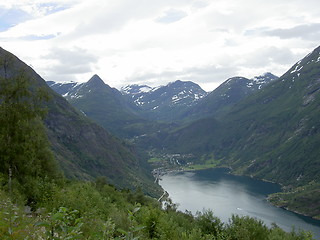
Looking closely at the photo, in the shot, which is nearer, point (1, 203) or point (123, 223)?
point (1, 203)

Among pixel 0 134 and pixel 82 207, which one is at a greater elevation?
pixel 0 134

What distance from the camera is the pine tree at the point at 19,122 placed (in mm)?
25266

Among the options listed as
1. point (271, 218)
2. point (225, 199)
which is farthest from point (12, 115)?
point (225, 199)

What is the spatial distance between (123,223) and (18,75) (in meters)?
15.0

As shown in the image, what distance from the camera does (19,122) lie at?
25.3 m

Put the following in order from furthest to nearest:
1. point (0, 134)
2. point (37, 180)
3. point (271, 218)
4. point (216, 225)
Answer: point (271, 218) < point (216, 225) < point (37, 180) < point (0, 134)

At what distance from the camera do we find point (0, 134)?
2530 centimetres

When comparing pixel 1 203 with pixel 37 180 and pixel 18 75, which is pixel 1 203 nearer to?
pixel 37 180

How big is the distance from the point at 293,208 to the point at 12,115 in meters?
203

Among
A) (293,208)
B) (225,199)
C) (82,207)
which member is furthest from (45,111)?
(293,208)

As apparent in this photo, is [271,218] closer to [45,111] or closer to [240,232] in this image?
[240,232]

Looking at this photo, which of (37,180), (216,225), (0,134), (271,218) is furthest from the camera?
(271,218)

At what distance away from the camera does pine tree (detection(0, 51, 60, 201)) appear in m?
25.3

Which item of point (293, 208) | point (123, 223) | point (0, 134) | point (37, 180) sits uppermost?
point (0, 134)
